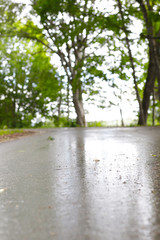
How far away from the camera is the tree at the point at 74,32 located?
1324 cm

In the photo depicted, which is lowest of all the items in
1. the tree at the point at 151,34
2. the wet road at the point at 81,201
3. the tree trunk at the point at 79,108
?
the wet road at the point at 81,201

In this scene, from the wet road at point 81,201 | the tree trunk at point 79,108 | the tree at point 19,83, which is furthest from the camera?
the tree at point 19,83

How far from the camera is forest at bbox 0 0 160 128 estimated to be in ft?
45.0

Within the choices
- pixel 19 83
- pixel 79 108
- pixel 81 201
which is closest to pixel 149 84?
pixel 79 108

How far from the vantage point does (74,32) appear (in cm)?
1462

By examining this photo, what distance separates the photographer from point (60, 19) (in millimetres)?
20000

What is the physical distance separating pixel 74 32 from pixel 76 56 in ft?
29.0

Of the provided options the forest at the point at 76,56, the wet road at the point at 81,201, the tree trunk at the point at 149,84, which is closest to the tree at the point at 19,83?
the forest at the point at 76,56

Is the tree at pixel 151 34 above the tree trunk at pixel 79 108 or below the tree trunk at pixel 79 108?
above

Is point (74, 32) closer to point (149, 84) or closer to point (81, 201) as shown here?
point (149, 84)

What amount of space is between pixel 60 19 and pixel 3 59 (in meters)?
17.6

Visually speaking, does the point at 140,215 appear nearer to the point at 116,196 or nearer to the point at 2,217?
the point at 116,196

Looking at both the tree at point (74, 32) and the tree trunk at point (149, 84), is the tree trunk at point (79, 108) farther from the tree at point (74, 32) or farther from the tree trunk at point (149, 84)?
the tree trunk at point (149, 84)

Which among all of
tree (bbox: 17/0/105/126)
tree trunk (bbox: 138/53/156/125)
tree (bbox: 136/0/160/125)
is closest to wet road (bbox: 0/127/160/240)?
tree (bbox: 136/0/160/125)
